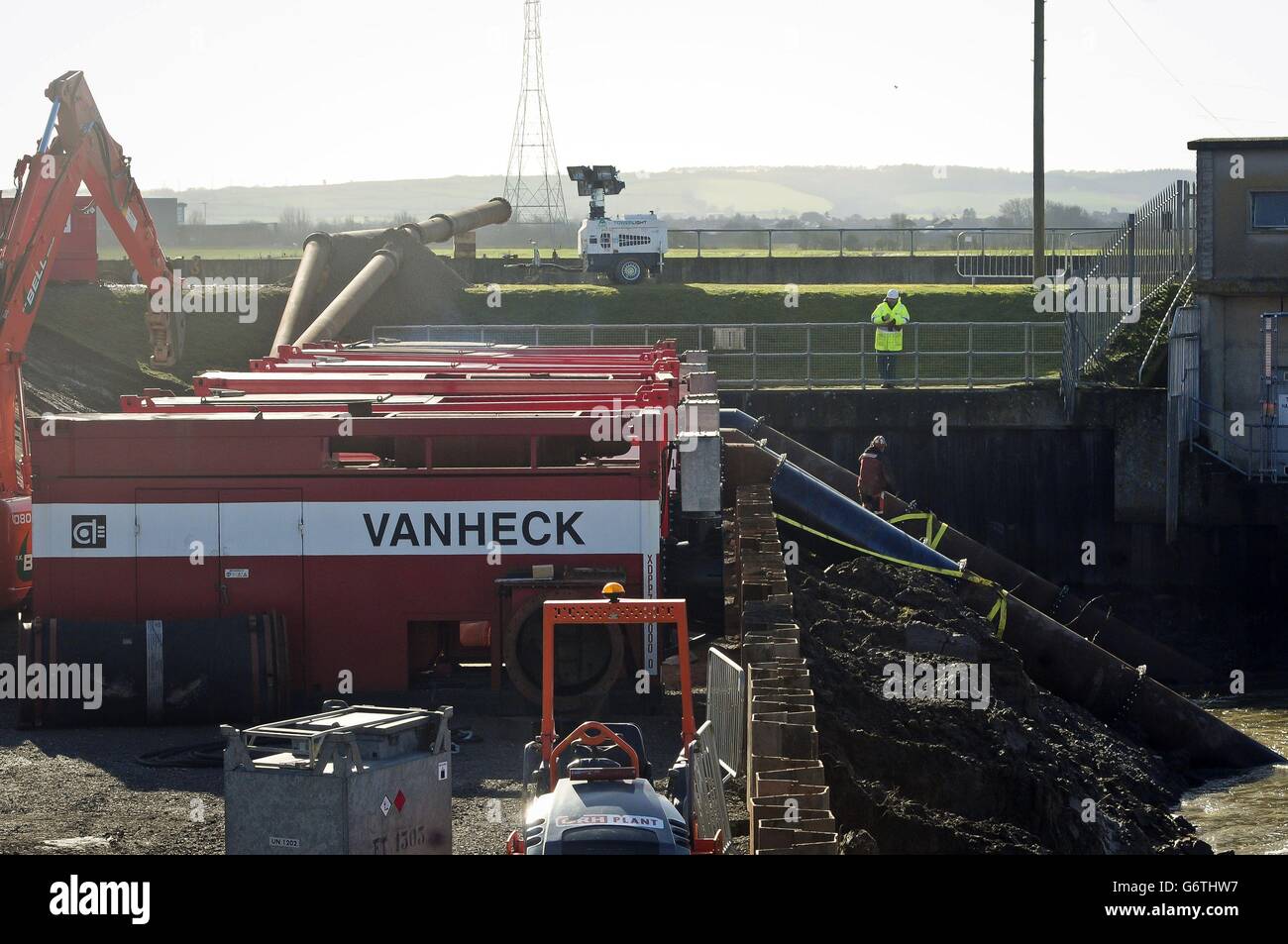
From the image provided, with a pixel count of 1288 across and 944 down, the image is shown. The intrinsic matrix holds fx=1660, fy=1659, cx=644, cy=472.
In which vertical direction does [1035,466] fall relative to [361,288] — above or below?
below

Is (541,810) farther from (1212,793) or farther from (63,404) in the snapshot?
(63,404)

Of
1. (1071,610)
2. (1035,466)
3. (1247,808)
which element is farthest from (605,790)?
(1035,466)

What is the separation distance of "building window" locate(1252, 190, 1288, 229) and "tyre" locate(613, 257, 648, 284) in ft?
56.2

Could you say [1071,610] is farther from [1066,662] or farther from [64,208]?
[64,208]

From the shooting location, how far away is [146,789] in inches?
495

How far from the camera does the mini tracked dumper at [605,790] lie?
8008 mm

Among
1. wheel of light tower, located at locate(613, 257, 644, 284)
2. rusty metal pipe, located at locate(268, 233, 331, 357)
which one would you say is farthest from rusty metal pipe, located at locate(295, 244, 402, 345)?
wheel of light tower, located at locate(613, 257, 644, 284)

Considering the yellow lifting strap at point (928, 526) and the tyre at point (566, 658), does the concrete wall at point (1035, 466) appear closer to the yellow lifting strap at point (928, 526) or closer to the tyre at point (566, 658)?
the yellow lifting strap at point (928, 526)

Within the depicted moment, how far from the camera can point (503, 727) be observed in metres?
14.5

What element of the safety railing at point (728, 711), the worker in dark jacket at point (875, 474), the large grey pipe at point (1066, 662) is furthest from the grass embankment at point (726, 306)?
the safety railing at point (728, 711)

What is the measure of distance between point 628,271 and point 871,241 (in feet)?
89.3

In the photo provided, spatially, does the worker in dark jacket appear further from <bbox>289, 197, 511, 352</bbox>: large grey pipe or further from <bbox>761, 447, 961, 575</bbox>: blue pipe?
<bbox>289, 197, 511, 352</bbox>: large grey pipe

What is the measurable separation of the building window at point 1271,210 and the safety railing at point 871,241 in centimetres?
1389
